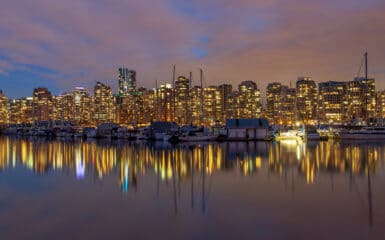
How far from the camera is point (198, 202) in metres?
18.9

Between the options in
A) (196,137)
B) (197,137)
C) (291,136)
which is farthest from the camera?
(291,136)

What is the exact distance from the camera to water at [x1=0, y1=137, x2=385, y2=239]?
13.9 metres

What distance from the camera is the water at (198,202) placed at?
13866mm

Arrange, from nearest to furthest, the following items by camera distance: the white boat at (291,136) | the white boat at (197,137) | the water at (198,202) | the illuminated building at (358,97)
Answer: the water at (198,202), the white boat at (197,137), the white boat at (291,136), the illuminated building at (358,97)

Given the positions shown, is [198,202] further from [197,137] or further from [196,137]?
Result: [197,137]

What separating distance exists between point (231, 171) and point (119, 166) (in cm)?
1041

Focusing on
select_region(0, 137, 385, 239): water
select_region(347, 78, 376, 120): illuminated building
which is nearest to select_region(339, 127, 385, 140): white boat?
select_region(0, 137, 385, 239): water

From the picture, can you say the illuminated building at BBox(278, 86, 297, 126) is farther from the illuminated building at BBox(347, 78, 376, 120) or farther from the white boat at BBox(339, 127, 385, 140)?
the white boat at BBox(339, 127, 385, 140)

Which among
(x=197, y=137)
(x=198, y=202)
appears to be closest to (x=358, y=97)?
(x=197, y=137)

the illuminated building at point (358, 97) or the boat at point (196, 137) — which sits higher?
the illuminated building at point (358, 97)

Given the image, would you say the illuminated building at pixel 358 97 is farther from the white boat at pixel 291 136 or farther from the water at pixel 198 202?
the water at pixel 198 202

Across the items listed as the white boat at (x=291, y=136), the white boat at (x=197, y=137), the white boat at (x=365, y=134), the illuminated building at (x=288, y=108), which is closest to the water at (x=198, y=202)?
the white boat at (x=197, y=137)

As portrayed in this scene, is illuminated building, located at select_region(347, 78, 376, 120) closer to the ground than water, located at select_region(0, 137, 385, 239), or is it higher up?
higher up

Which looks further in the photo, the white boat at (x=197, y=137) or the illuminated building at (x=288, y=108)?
the illuminated building at (x=288, y=108)
